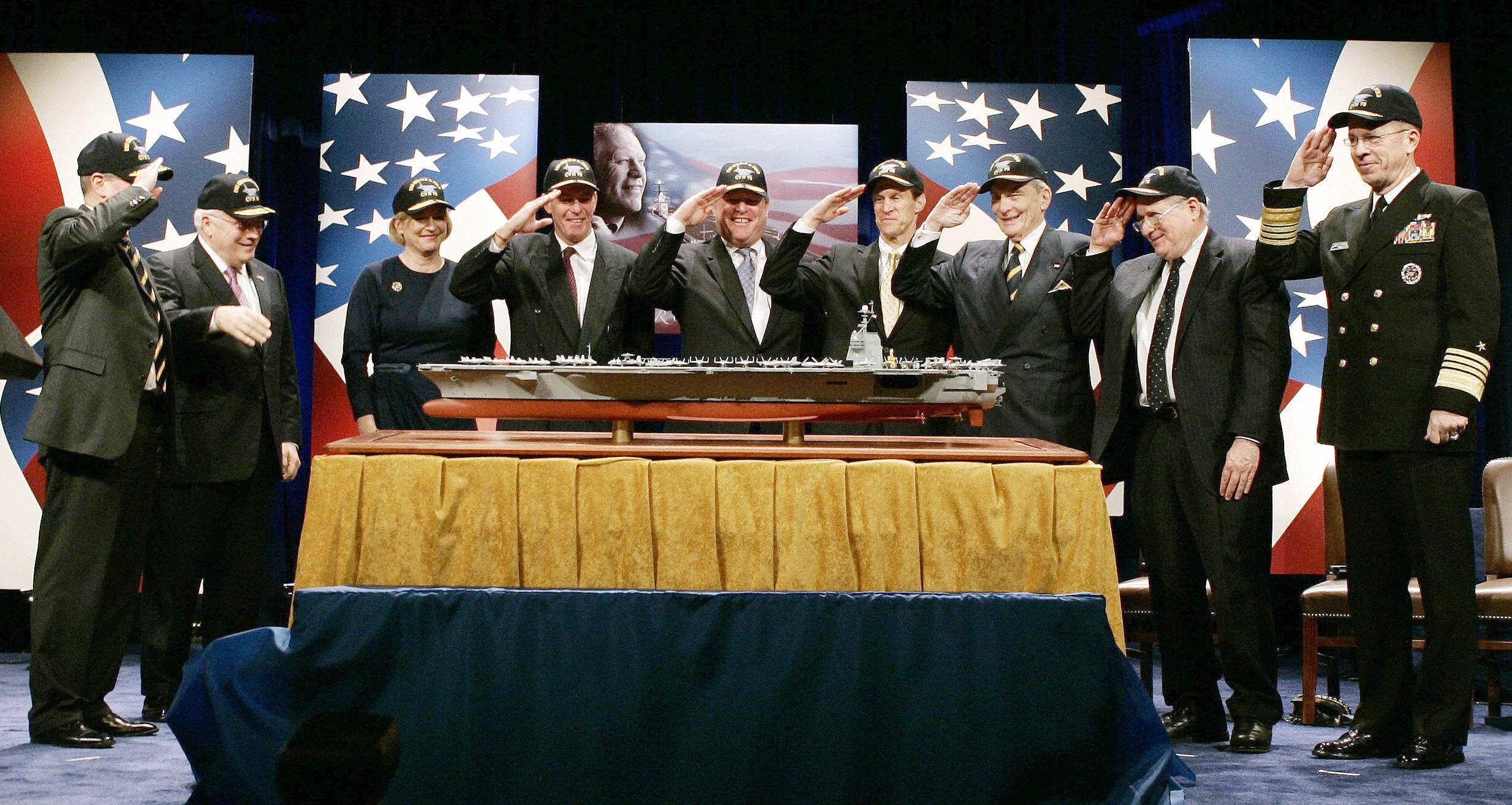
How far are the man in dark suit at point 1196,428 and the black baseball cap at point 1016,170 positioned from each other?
1.02ft

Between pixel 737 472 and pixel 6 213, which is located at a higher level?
pixel 6 213

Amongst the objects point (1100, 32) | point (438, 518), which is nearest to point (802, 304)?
point (438, 518)

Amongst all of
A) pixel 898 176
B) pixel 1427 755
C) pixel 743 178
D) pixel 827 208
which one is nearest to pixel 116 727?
pixel 743 178

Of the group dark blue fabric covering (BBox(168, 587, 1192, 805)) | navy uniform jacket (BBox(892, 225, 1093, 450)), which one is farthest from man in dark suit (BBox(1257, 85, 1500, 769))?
dark blue fabric covering (BBox(168, 587, 1192, 805))

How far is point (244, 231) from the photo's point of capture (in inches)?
173

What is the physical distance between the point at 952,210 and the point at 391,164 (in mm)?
3098

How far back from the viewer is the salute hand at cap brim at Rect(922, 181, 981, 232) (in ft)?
13.6

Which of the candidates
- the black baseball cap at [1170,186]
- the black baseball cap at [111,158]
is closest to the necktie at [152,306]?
the black baseball cap at [111,158]

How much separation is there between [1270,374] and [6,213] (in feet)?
19.1

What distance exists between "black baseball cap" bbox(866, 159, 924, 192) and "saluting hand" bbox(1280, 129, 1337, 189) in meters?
1.25

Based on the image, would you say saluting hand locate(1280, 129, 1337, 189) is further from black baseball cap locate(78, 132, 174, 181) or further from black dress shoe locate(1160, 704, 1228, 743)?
black baseball cap locate(78, 132, 174, 181)

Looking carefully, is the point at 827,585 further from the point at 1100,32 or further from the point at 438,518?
the point at 1100,32

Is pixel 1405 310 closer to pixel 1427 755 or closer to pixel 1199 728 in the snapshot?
pixel 1427 755

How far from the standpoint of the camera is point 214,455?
422 cm
